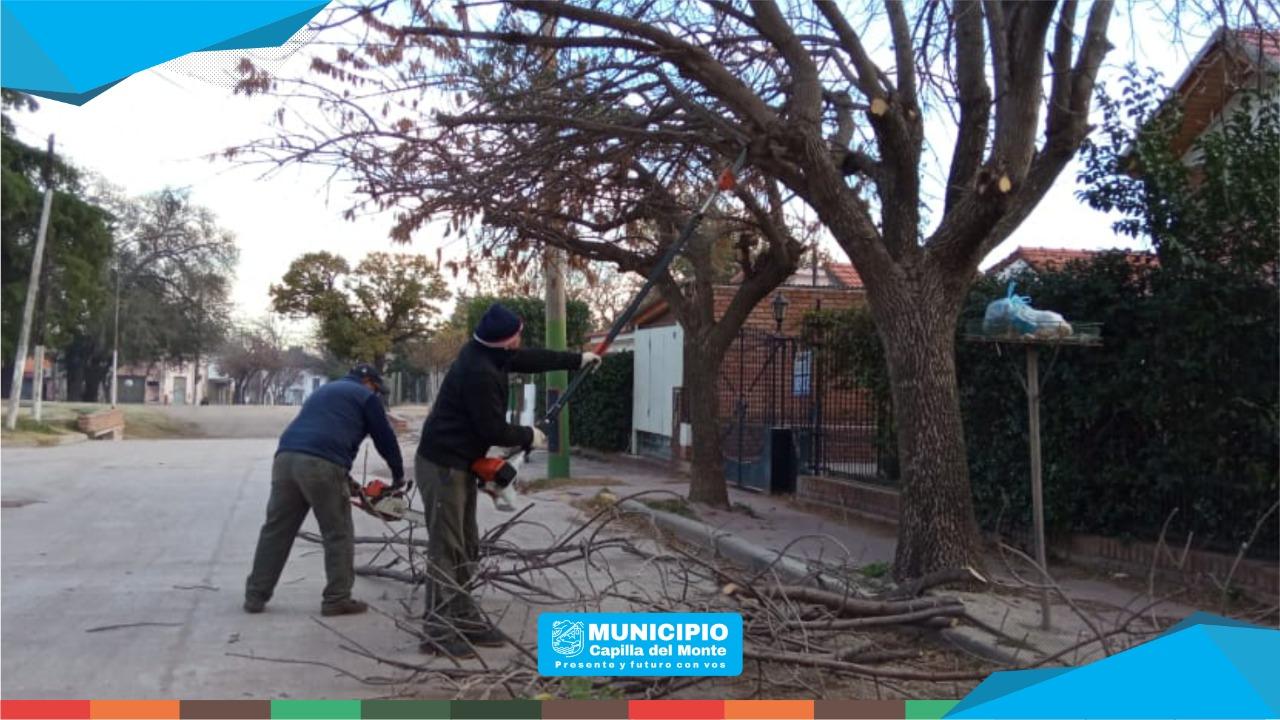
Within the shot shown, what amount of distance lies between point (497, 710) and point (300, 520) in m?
3.64

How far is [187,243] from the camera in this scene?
99.8ft

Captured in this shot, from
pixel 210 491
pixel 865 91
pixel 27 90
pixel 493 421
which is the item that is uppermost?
pixel 865 91

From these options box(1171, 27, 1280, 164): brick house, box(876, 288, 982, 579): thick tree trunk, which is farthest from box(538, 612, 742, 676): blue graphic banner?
box(1171, 27, 1280, 164): brick house

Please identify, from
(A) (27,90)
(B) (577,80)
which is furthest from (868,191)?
(A) (27,90)

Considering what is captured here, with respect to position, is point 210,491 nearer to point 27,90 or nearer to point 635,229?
point 635,229

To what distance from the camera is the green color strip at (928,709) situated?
12.3 feet

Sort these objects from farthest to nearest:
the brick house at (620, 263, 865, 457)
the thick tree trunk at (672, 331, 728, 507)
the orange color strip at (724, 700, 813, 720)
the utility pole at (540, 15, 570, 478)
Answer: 1. the brick house at (620, 263, 865, 457)
2. the utility pole at (540, 15, 570, 478)
3. the thick tree trunk at (672, 331, 728, 507)
4. the orange color strip at (724, 700, 813, 720)

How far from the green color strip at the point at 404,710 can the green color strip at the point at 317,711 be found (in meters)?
0.04

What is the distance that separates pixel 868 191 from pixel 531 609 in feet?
25.1

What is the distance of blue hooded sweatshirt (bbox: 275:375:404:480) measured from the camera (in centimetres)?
748

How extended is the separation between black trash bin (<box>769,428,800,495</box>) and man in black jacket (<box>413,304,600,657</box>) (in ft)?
29.8

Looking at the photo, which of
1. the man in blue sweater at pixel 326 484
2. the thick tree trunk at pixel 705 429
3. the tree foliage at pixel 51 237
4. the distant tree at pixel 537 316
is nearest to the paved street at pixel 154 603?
the man in blue sweater at pixel 326 484

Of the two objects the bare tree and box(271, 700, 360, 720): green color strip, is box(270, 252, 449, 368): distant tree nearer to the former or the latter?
the bare tree

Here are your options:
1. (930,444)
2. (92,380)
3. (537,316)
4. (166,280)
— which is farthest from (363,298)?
(92,380)
